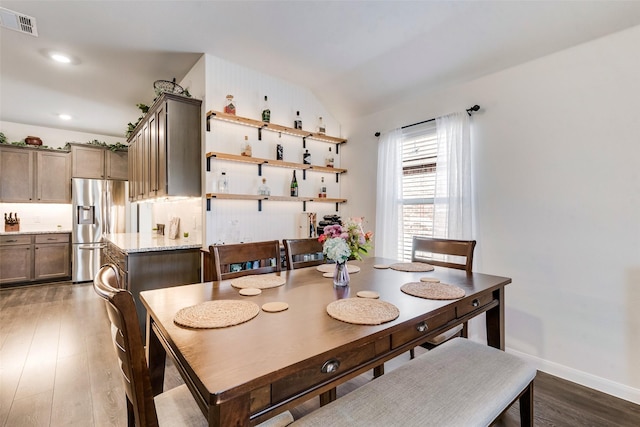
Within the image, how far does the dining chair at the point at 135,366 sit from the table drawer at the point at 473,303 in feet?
2.96

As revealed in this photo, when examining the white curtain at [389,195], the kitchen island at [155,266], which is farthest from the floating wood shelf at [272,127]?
the kitchen island at [155,266]

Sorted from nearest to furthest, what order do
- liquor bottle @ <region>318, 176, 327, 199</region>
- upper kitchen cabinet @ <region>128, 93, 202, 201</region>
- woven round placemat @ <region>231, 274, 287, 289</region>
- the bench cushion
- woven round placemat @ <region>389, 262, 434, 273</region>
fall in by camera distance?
the bench cushion < woven round placemat @ <region>231, 274, 287, 289</region> < woven round placemat @ <region>389, 262, 434, 273</region> < upper kitchen cabinet @ <region>128, 93, 202, 201</region> < liquor bottle @ <region>318, 176, 327, 199</region>

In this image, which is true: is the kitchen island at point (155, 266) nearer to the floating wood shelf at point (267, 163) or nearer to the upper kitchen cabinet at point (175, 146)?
the upper kitchen cabinet at point (175, 146)

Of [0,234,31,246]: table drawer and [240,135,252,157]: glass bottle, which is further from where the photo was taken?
[0,234,31,246]: table drawer

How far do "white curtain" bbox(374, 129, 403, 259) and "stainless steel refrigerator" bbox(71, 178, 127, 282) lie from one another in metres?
4.79

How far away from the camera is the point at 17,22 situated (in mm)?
2406

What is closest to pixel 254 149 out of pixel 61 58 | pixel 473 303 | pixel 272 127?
pixel 272 127

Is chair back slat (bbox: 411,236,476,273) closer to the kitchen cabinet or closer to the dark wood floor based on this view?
the dark wood floor

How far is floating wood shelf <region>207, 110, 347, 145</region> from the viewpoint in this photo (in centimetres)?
292

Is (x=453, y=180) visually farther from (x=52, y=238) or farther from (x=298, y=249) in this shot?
(x=52, y=238)

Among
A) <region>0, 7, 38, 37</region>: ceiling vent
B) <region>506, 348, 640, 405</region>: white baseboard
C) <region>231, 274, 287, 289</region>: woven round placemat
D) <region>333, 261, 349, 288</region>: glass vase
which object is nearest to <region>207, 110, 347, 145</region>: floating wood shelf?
<region>0, 7, 38, 37</region>: ceiling vent

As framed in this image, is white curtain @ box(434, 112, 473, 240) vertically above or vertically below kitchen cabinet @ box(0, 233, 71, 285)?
above

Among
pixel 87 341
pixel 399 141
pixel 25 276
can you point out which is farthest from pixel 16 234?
pixel 399 141

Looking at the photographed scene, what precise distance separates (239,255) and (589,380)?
8.67ft
